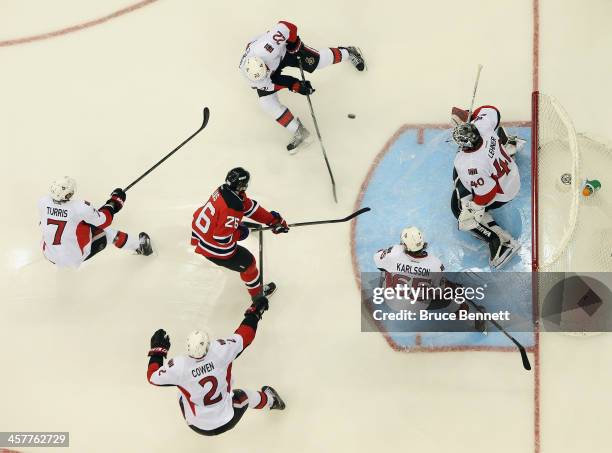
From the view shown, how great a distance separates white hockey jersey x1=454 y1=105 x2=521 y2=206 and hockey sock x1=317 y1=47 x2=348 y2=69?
124cm

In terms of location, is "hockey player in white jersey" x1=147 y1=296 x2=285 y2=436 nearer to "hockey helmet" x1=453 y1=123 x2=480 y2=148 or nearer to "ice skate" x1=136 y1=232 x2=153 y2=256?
"ice skate" x1=136 y1=232 x2=153 y2=256

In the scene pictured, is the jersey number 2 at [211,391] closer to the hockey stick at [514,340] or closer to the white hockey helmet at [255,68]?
the hockey stick at [514,340]

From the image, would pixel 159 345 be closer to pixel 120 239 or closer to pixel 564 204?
pixel 120 239

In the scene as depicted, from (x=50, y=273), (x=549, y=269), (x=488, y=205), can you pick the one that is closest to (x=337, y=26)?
(x=488, y=205)

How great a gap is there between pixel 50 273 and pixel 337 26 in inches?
118

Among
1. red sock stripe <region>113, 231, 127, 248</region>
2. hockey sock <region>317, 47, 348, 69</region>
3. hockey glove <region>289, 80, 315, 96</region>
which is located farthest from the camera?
hockey sock <region>317, 47, 348, 69</region>

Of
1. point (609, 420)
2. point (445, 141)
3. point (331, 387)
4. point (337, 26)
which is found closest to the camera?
point (609, 420)

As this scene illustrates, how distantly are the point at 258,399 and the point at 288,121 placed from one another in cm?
202

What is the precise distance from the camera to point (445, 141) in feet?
15.9

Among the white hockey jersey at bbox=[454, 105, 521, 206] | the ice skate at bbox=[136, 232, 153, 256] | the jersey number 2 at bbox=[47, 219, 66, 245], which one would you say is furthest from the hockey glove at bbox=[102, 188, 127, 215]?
the white hockey jersey at bbox=[454, 105, 521, 206]

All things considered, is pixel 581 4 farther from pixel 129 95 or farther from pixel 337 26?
pixel 129 95

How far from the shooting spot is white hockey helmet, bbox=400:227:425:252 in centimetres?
357

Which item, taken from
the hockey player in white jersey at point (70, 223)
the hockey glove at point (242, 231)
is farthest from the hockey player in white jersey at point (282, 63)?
the hockey player in white jersey at point (70, 223)

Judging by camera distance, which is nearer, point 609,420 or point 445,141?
point 609,420
